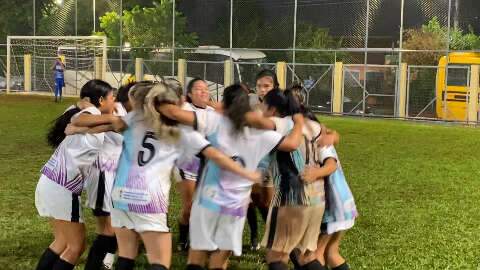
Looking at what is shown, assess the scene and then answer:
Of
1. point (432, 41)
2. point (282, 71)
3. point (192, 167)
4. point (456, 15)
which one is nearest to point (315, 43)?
point (282, 71)

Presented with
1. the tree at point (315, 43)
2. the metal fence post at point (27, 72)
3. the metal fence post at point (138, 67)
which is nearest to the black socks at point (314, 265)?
the tree at point (315, 43)

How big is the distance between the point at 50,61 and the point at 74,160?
33.3m

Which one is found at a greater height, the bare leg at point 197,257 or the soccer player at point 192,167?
the soccer player at point 192,167

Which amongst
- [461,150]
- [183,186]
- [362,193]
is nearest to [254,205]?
[183,186]

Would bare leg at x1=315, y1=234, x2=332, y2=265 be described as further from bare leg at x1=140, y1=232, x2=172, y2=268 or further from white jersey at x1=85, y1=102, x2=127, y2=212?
white jersey at x1=85, y1=102, x2=127, y2=212

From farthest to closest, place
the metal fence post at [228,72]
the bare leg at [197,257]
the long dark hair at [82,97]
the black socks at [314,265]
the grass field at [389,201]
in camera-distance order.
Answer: the metal fence post at [228,72], the grass field at [389,201], the long dark hair at [82,97], the black socks at [314,265], the bare leg at [197,257]

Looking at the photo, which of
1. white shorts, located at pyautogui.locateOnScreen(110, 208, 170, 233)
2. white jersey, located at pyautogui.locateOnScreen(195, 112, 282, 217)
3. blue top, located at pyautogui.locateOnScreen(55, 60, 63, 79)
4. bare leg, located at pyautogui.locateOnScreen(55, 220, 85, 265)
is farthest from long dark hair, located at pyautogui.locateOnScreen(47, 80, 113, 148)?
blue top, located at pyautogui.locateOnScreen(55, 60, 63, 79)

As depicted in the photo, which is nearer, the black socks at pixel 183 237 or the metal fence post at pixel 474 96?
the black socks at pixel 183 237

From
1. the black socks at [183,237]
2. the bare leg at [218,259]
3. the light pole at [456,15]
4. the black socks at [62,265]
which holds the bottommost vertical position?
the black socks at [183,237]

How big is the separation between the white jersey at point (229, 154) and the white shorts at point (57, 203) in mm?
1174

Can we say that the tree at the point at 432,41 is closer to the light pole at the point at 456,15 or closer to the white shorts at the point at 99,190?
the light pole at the point at 456,15

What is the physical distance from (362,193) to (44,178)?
6.18 metres

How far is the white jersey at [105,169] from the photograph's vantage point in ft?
17.3

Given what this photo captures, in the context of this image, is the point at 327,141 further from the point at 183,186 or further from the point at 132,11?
the point at 132,11
